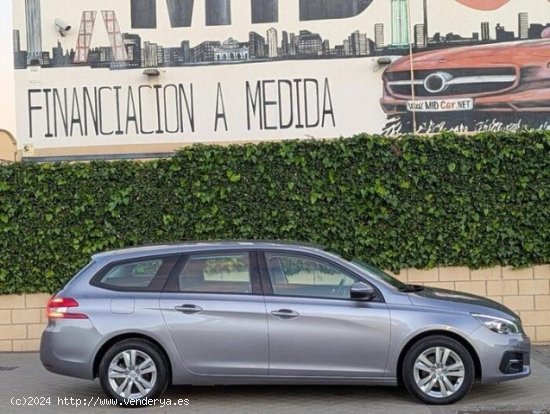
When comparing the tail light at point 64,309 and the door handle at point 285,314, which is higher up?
the tail light at point 64,309

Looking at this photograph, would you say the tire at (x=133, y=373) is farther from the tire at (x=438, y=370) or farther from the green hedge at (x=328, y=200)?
the green hedge at (x=328, y=200)

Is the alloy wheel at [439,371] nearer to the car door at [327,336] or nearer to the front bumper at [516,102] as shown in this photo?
the car door at [327,336]

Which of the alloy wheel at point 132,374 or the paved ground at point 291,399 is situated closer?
the paved ground at point 291,399

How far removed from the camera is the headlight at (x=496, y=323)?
856 cm

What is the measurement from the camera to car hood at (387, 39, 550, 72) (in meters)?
14.4

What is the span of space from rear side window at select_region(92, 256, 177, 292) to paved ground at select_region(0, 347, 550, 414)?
1.19 metres

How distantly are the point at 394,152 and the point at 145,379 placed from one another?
5019mm

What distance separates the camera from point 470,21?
14523 millimetres

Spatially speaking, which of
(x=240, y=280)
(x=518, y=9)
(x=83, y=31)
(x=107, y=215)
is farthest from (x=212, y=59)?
(x=240, y=280)

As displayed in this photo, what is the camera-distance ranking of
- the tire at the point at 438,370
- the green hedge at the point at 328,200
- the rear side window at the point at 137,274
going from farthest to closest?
the green hedge at the point at 328,200 < the rear side window at the point at 137,274 < the tire at the point at 438,370

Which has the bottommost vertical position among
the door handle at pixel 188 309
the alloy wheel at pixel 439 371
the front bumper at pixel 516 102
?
the alloy wheel at pixel 439 371

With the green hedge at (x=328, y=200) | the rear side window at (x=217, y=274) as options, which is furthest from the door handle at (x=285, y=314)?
the green hedge at (x=328, y=200)

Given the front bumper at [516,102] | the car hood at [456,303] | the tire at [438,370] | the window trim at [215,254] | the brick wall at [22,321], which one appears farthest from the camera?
the front bumper at [516,102]

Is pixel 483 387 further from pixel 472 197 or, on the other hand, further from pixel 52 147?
pixel 52 147
